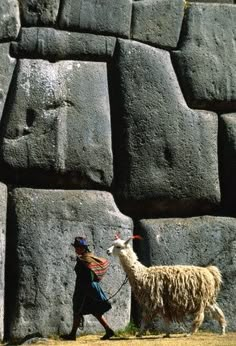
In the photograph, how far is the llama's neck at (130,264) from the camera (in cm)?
980

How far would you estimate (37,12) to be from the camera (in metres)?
10.7

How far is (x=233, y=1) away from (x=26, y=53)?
8.09 feet

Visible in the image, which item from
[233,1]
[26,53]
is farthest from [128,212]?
[233,1]

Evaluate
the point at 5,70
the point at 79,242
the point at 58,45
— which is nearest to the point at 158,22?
the point at 58,45

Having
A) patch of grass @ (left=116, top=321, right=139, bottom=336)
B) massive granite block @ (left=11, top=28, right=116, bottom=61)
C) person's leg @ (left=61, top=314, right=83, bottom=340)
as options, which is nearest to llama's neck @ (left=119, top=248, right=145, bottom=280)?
person's leg @ (left=61, top=314, right=83, bottom=340)

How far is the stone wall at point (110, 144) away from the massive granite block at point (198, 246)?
1 centimetres

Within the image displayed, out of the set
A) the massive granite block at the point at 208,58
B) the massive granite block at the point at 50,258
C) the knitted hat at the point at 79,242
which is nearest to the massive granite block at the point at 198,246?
the massive granite block at the point at 50,258

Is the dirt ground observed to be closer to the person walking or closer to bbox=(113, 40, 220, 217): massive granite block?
the person walking

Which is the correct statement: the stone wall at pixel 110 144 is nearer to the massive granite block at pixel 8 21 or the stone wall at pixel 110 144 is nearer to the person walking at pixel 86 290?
the massive granite block at pixel 8 21

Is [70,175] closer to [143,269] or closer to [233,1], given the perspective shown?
[143,269]

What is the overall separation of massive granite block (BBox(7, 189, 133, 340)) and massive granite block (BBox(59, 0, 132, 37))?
1662 mm

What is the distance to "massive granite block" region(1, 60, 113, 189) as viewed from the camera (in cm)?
1038

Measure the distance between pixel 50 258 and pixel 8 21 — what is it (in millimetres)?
2361

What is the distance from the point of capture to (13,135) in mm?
10383
